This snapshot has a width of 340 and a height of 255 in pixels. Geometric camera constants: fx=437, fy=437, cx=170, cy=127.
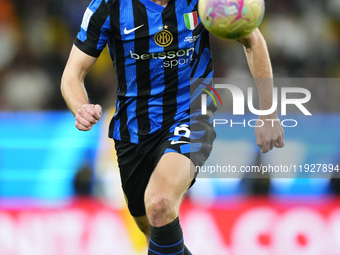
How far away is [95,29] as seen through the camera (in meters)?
2.74

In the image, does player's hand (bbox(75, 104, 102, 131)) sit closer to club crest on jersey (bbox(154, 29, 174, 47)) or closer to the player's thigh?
the player's thigh

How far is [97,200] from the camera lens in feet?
15.1

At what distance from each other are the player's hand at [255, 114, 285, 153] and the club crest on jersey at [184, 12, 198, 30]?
725mm

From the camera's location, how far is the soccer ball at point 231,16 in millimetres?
2236

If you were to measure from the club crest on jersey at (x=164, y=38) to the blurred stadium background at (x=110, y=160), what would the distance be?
79.0 inches

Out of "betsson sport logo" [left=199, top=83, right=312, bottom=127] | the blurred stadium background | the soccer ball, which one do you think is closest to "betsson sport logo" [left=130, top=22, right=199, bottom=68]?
the soccer ball

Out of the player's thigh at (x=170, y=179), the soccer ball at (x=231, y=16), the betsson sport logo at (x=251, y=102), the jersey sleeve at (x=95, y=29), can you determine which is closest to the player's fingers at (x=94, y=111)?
the player's thigh at (x=170, y=179)

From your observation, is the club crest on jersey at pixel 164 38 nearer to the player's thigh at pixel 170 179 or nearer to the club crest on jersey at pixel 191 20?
the club crest on jersey at pixel 191 20

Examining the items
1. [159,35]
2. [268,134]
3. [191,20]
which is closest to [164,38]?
[159,35]

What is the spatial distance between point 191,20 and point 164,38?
21 cm

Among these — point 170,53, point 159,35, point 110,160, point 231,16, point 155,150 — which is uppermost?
point 231,16

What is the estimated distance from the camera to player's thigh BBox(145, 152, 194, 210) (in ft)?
7.57

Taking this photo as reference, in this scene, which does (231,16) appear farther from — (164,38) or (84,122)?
(84,122)

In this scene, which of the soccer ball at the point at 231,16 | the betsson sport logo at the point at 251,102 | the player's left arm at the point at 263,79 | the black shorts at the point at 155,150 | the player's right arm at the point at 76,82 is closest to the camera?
the soccer ball at the point at 231,16
